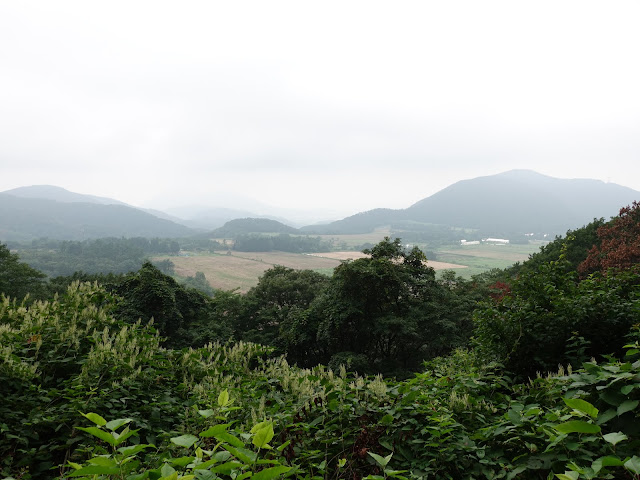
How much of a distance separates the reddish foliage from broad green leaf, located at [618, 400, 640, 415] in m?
16.4

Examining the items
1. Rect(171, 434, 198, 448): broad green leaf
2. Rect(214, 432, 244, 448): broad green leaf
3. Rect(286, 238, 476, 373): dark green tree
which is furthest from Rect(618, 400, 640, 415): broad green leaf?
Rect(286, 238, 476, 373): dark green tree

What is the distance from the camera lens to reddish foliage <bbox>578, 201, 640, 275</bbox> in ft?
Result: 47.5

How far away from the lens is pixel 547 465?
1917mm

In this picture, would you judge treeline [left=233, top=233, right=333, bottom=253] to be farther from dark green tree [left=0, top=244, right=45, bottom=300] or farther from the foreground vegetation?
the foreground vegetation

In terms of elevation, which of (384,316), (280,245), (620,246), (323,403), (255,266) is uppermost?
(620,246)

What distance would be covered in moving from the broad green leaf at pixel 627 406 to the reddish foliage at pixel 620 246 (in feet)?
53.9

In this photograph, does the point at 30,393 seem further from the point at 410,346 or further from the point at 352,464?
the point at 410,346

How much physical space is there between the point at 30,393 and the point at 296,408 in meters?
2.65

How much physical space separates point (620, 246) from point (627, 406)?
59.1 feet

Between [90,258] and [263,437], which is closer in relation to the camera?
[263,437]

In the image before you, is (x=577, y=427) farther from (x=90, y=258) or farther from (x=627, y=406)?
(x=90, y=258)

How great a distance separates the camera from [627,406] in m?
1.79

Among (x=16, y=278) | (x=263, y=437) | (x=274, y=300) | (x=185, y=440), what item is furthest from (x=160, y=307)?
(x=16, y=278)

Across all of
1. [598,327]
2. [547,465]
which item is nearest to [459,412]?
[547,465]
